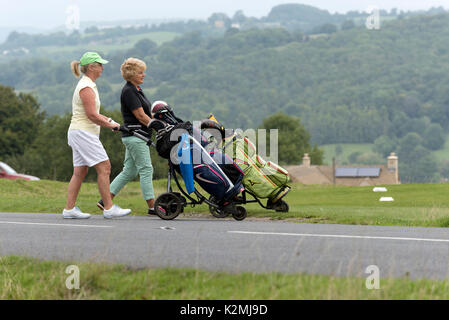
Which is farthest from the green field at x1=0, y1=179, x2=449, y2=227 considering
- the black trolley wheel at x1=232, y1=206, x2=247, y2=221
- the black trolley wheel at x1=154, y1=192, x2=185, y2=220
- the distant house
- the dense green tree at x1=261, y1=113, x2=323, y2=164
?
the dense green tree at x1=261, y1=113, x2=323, y2=164

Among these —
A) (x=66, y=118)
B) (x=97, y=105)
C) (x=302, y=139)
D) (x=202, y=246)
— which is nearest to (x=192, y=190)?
(x=97, y=105)

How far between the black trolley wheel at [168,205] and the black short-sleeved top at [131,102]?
3.55 feet

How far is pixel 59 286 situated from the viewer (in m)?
5.08

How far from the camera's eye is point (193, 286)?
15.7 ft

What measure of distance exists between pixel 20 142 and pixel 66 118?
16.5 metres

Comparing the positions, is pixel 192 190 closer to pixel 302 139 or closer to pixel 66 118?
pixel 66 118

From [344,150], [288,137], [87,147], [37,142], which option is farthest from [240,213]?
[344,150]

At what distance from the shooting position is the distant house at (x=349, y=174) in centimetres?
11494

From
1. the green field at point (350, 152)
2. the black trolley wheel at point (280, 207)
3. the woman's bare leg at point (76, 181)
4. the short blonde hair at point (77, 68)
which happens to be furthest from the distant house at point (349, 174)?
the short blonde hair at point (77, 68)

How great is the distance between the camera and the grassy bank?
447 cm

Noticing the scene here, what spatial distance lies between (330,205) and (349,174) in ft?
360

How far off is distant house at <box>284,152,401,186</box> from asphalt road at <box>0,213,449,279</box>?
342ft

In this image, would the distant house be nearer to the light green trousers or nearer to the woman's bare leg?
the light green trousers

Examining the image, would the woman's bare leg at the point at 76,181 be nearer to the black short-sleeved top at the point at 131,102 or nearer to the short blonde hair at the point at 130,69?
the black short-sleeved top at the point at 131,102
